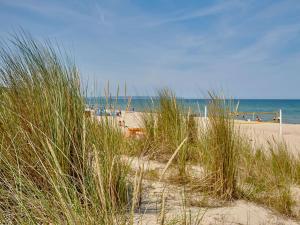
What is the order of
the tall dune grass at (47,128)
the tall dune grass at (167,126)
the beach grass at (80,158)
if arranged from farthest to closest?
the tall dune grass at (167,126)
the tall dune grass at (47,128)
the beach grass at (80,158)

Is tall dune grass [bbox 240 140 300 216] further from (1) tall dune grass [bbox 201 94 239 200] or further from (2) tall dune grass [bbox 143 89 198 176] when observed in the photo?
(2) tall dune grass [bbox 143 89 198 176]

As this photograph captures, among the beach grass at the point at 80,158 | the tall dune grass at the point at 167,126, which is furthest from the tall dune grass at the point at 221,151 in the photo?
the tall dune grass at the point at 167,126

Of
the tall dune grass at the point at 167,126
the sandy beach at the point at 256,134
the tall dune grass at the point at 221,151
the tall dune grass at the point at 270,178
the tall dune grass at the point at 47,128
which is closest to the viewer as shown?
the tall dune grass at the point at 47,128

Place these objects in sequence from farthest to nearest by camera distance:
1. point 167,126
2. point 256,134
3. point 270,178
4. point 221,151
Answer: point 256,134 → point 167,126 → point 270,178 → point 221,151

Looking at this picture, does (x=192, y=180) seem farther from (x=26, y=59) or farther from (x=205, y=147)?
(x=26, y=59)

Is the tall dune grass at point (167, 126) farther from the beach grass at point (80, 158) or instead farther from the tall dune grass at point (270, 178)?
the tall dune grass at point (270, 178)

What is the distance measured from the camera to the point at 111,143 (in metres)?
1.87

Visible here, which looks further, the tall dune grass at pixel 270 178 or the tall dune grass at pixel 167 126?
the tall dune grass at pixel 167 126

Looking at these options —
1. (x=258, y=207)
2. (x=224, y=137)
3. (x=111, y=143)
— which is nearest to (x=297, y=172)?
(x=258, y=207)

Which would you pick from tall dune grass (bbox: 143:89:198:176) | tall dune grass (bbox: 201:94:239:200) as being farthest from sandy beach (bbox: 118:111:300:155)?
tall dune grass (bbox: 201:94:239:200)

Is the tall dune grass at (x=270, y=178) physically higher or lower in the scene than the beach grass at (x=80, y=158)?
lower

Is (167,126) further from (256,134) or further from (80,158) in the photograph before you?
(256,134)

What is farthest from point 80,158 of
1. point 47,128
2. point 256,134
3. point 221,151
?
point 256,134

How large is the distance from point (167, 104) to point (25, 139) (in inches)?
94.3
